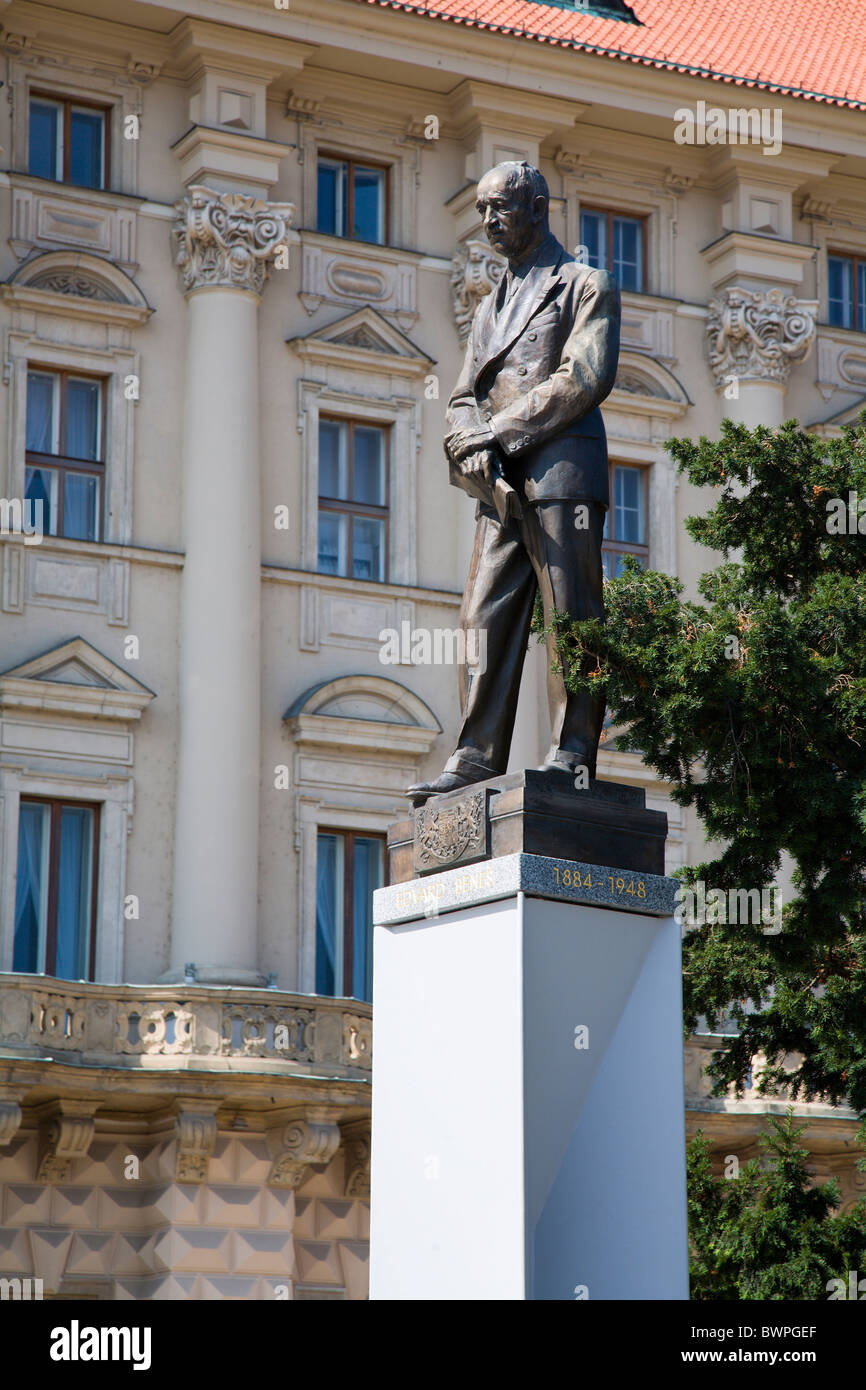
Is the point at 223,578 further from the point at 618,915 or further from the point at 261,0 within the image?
the point at 618,915

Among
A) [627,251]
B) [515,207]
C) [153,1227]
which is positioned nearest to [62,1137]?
[153,1227]

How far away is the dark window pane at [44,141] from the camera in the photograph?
23469 millimetres

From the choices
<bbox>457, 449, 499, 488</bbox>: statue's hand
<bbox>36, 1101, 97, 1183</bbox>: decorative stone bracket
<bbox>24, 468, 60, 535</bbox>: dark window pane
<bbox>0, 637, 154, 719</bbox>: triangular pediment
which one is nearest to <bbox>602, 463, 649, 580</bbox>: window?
<bbox>0, 637, 154, 719</bbox>: triangular pediment

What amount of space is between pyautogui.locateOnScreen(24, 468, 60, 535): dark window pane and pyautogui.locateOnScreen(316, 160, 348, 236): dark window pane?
4.20m

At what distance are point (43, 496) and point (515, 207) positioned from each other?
44.1 ft

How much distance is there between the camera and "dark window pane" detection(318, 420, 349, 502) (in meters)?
24.3

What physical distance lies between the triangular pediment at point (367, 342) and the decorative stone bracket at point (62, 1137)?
801 centimetres

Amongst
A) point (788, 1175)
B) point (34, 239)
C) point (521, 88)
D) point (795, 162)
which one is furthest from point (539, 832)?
point (795, 162)

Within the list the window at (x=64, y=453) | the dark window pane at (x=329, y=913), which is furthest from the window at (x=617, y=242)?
the dark window pane at (x=329, y=913)

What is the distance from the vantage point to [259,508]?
23359 millimetres

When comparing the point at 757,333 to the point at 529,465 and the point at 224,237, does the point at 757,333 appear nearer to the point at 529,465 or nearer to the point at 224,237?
the point at 224,237

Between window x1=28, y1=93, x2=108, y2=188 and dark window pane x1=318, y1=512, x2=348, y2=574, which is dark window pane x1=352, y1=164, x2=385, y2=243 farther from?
dark window pane x1=318, y1=512, x2=348, y2=574

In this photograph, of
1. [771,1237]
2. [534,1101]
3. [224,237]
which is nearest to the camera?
[534,1101]

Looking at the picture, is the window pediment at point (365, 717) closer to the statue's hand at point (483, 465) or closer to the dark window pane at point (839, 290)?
the dark window pane at point (839, 290)
